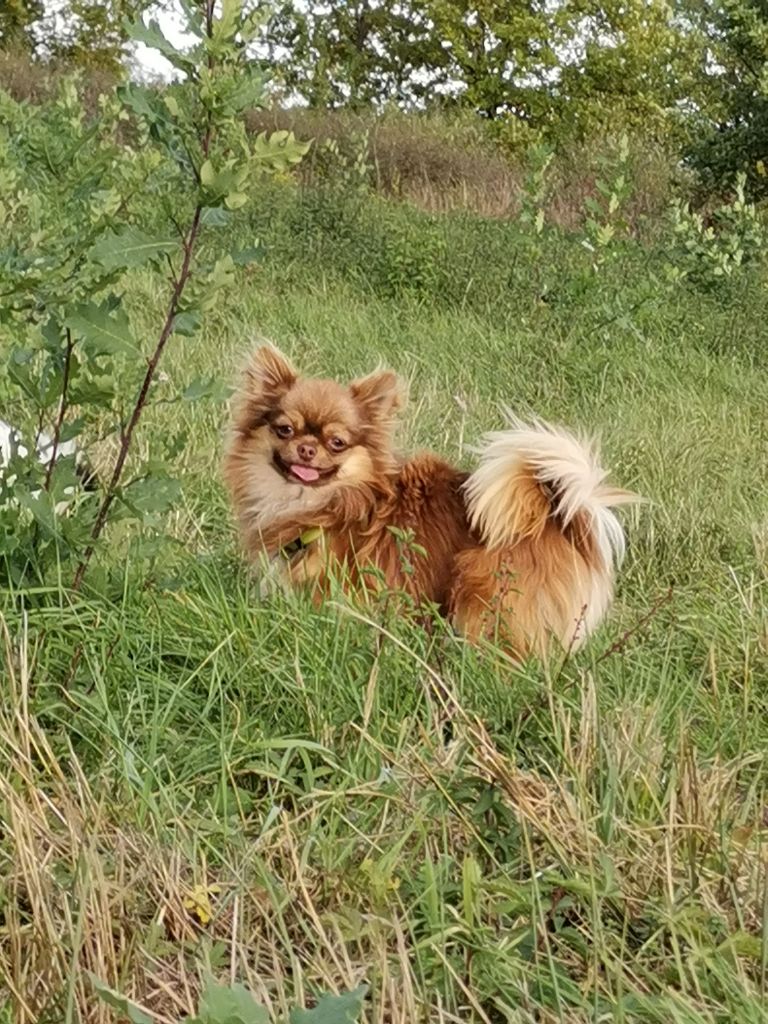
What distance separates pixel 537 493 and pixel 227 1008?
84.2 inches

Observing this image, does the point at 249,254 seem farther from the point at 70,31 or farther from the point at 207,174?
the point at 70,31

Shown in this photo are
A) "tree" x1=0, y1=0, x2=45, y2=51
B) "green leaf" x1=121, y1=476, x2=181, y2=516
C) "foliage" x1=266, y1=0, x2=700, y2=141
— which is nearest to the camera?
"green leaf" x1=121, y1=476, x2=181, y2=516

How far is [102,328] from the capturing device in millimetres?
2422

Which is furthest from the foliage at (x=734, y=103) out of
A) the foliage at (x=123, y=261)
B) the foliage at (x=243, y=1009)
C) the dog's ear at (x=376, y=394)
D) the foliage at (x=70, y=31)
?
the foliage at (x=70, y=31)

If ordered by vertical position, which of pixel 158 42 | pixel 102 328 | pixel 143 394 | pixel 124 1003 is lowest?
pixel 124 1003

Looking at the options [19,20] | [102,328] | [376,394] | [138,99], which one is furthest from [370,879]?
[19,20]

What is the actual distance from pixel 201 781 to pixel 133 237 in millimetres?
1053

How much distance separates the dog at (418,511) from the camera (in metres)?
3.30

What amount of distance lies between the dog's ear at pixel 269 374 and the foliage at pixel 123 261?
36.7 inches

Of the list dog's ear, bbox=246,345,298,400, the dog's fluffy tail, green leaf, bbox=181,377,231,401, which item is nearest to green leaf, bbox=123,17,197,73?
green leaf, bbox=181,377,231,401

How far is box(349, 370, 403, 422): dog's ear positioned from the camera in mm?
3797

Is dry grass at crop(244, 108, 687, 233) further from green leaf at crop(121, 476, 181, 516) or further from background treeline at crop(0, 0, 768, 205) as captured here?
green leaf at crop(121, 476, 181, 516)

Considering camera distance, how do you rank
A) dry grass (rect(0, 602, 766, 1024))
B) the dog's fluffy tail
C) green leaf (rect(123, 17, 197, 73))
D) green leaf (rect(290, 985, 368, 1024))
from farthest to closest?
the dog's fluffy tail
green leaf (rect(123, 17, 197, 73))
dry grass (rect(0, 602, 766, 1024))
green leaf (rect(290, 985, 368, 1024))

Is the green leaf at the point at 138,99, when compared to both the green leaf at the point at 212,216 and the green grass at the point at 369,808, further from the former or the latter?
the green grass at the point at 369,808
